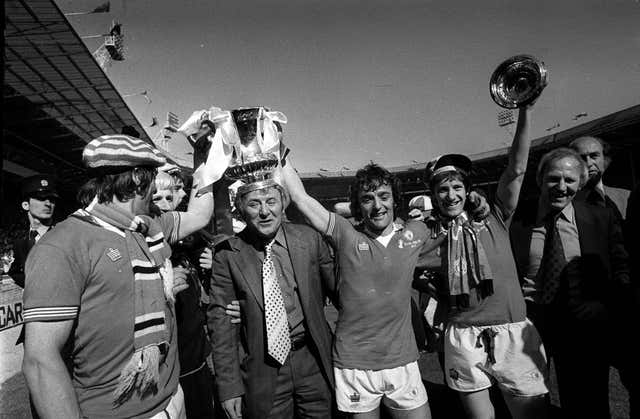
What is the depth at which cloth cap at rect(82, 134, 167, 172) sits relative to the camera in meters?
1.80

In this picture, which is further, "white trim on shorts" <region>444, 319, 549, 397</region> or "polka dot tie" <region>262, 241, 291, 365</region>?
"white trim on shorts" <region>444, 319, 549, 397</region>

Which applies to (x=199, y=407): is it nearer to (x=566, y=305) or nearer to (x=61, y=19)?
(x=566, y=305)

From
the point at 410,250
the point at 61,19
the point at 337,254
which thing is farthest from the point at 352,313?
the point at 61,19

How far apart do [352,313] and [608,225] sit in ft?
6.34

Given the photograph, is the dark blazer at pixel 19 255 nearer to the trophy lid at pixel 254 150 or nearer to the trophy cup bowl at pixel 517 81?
the trophy lid at pixel 254 150

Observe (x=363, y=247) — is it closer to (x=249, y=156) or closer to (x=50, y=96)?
(x=249, y=156)

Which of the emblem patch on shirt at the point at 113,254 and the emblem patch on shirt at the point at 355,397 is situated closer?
the emblem patch on shirt at the point at 113,254

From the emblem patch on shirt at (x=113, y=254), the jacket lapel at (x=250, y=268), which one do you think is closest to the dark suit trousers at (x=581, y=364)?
the jacket lapel at (x=250, y=268)

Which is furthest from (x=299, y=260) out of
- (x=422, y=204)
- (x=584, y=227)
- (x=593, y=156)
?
(x=422, y=204)

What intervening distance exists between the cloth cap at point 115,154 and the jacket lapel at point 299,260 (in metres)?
0.96

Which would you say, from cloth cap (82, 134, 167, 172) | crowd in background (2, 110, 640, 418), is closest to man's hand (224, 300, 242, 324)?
crowd in background (2, 110, 640, 418)

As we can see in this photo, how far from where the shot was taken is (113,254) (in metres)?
1.70

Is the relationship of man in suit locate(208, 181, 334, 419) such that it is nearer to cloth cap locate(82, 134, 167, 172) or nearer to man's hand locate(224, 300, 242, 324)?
man's hand locate(224, 300, 242, 324)

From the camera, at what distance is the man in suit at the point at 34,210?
14.0 feet
